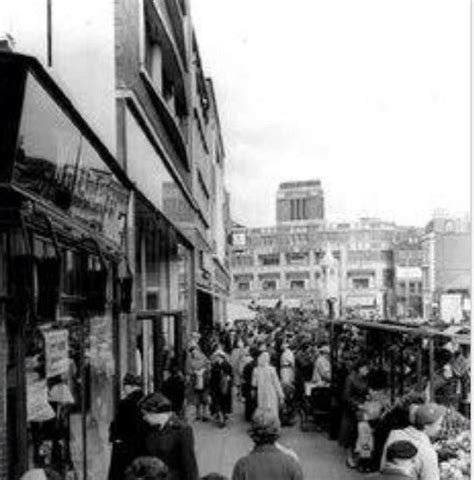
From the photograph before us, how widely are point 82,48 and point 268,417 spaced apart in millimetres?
6406

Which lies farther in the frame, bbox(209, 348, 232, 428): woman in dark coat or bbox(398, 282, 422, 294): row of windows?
bbox(398, 282, 422, 294): row of windows

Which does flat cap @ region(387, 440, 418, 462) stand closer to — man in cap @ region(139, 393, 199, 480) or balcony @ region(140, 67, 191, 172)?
man in cap @ region(139, 393, 199, 480)

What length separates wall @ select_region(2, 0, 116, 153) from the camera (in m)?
9.23

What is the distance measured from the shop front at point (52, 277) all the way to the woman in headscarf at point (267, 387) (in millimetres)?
4217

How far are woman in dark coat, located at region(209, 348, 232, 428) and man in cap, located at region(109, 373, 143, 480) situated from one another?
8.91 metres

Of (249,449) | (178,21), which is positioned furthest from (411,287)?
(249,449)

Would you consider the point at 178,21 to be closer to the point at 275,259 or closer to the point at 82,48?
the point at 82,48

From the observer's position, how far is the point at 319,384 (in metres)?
17.8

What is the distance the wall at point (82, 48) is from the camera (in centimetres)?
923

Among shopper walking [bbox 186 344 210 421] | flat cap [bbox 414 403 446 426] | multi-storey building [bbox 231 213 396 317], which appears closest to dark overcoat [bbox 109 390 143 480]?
flat cap [bbox 414 403 446 426]

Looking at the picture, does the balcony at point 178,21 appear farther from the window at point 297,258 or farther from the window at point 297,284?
the window at point 297,258

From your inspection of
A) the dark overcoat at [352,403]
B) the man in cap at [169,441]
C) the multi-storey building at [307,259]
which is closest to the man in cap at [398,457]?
the man in cap at [169,441]

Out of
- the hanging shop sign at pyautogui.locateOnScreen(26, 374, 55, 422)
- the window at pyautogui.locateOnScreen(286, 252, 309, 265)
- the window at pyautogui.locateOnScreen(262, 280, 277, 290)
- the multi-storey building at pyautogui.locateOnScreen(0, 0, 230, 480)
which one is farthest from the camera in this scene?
the window at pyautogui.locateOnScreen(262, 280, 277, 290)

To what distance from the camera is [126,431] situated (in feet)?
28.2
